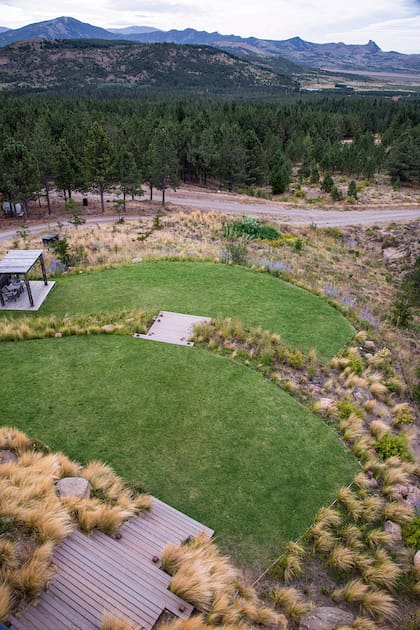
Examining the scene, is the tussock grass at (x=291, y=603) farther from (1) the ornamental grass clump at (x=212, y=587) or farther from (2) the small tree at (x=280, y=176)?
(2) the small tree at (x=280, y=176)

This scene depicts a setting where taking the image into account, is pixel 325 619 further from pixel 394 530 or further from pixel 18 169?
pixel 18 169

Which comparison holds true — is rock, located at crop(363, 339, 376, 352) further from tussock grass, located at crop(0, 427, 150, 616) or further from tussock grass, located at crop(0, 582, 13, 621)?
tussock grass, located at crop(0, 582, 13, 621)

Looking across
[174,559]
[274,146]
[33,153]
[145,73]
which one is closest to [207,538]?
[174,559]

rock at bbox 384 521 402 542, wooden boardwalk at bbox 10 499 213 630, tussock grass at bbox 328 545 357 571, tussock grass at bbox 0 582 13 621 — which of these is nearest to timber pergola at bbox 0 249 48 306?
wooden boardwalk at bbox 10 499 213 630

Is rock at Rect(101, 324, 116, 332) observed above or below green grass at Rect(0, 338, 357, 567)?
above

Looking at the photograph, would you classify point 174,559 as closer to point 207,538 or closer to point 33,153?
point 207,538

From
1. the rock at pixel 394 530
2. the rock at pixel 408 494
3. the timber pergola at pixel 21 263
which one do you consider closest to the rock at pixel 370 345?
the rock at pixel 408 494
